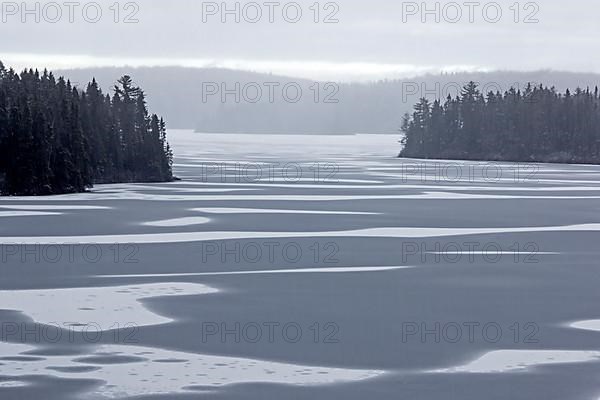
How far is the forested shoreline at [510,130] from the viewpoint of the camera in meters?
146

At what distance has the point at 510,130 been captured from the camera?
152m

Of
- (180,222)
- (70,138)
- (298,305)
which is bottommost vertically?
(298,305)

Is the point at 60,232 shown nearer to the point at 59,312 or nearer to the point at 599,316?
the point at 59,312

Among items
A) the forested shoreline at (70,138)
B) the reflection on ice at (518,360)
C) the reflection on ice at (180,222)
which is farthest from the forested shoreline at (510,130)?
the reflection on ice at (518,360)

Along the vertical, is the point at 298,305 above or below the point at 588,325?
above

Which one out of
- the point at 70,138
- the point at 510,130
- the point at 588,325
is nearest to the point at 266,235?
the point at 588,325

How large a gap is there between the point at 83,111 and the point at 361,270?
52.4 m

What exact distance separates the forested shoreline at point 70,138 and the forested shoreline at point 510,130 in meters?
71.8

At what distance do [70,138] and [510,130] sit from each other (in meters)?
97.8

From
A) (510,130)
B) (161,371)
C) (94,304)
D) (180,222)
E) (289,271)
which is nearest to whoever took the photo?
(161,371)

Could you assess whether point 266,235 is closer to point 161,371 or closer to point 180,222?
point 180,222

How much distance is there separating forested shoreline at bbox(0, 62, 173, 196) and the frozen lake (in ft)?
54.6

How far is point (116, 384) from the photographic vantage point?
48.2 ft

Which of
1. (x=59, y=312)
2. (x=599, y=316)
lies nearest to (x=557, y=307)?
(x=599, y=316)
